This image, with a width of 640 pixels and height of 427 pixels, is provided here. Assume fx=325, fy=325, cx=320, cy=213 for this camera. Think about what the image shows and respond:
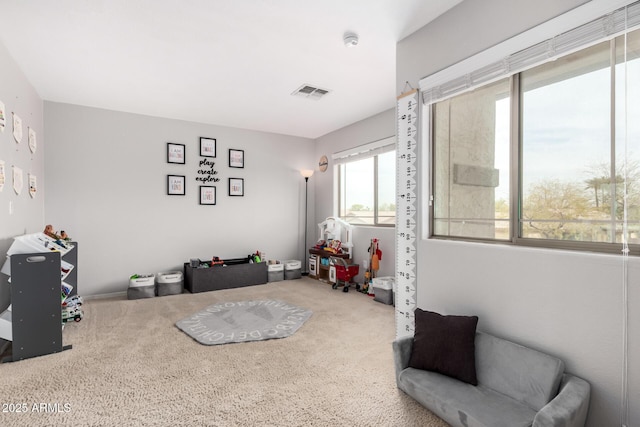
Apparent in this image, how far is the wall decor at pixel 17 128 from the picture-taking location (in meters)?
3.06

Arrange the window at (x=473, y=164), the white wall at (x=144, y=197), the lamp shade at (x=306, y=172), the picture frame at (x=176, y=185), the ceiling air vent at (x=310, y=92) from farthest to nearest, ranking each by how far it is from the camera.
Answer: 1. the lamp shade at (x=306, y=172)
2. the picture frame at (x=176, y=185)
3. the white wall at (x=144, y=197)
4. the ceiling air vent at (x=310, y=92)
5. the window at (x=473, y=164)

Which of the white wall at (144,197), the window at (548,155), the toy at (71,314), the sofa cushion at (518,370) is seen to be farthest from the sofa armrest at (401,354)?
the white wall at (144,197)

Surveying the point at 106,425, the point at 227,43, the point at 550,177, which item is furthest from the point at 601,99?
the point at 106,425

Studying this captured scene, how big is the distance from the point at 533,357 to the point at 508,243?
0.70 m

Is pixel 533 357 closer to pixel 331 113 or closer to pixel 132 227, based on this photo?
pixel 331 113

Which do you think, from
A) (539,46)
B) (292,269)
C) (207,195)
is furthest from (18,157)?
(539,46)

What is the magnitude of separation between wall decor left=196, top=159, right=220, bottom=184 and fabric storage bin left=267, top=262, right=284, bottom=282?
1732mm

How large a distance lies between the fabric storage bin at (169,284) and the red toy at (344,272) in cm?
230

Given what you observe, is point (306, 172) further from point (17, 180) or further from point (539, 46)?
point (539, 46)

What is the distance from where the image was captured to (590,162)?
182cm

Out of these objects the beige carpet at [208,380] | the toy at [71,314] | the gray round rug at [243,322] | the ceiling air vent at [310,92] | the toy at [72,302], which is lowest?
the beige carpet at [208,380]

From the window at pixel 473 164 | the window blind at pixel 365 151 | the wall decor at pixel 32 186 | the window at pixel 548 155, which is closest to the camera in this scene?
the window at pixel 548 155

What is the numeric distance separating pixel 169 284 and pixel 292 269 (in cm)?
200

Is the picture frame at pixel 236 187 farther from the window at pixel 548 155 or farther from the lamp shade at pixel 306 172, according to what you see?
the window at pixel 548 155
